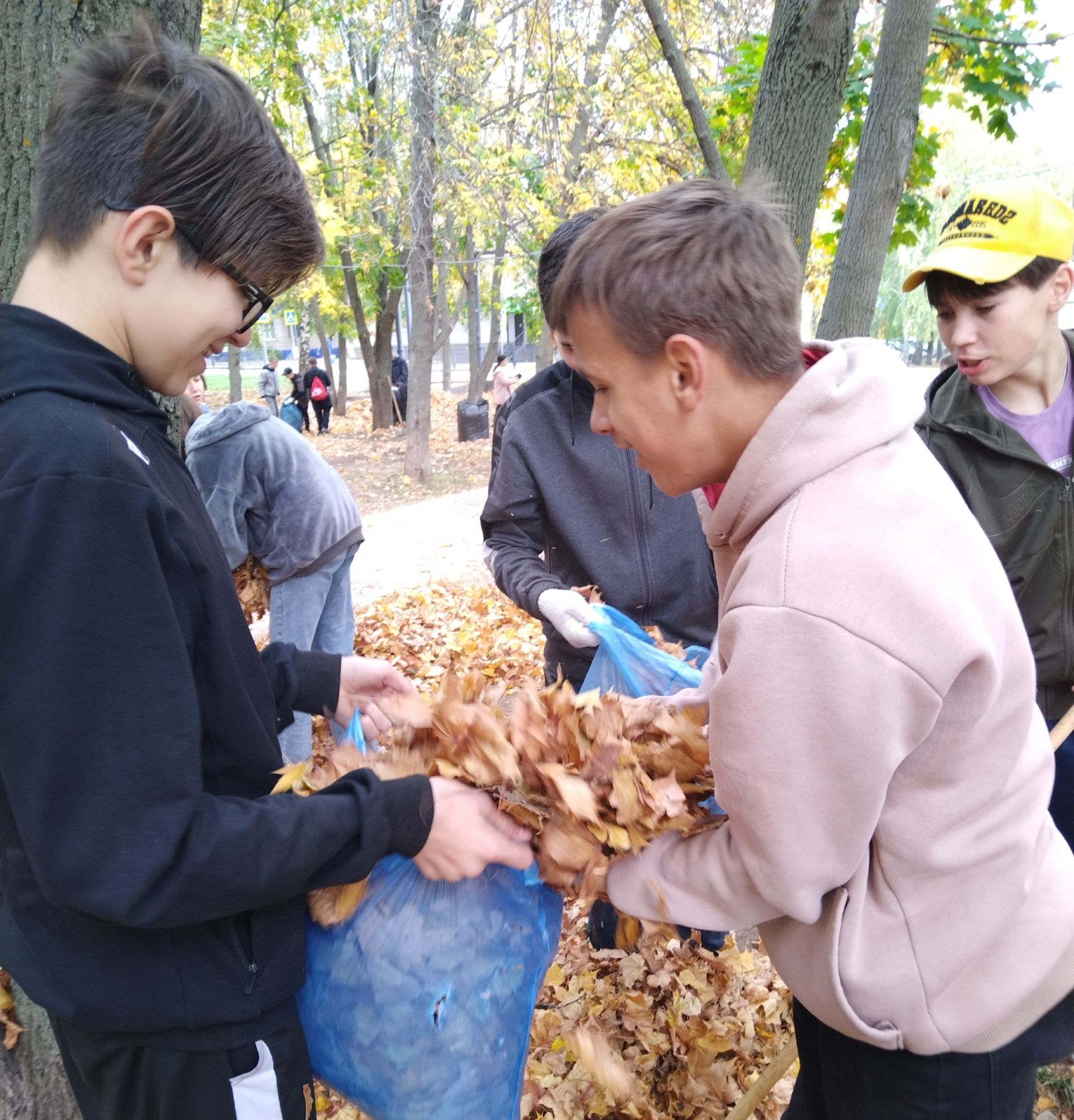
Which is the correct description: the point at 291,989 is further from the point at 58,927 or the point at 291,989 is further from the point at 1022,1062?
the point at 1022,1062

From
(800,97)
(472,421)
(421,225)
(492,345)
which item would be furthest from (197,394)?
(492,345)

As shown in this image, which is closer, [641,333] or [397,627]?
[641,333]

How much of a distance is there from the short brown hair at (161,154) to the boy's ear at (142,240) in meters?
0.02

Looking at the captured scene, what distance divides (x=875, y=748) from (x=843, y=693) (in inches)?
3.6

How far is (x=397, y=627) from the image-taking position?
7.07 m

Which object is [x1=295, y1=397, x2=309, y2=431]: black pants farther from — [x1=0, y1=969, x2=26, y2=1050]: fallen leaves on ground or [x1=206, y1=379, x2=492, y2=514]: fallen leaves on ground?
[x1=0, y1=969, x2=26, y2=1050]: fallen leaves on ground

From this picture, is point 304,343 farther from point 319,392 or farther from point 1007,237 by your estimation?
point 1007,237

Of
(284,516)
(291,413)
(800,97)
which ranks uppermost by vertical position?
(800,97)

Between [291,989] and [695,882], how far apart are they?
2.26ft

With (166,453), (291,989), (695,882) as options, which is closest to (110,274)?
(166,453)

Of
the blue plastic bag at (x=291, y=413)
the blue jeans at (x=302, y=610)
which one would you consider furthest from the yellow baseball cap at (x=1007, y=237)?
the blue plastic bag at (x=291, y=413)

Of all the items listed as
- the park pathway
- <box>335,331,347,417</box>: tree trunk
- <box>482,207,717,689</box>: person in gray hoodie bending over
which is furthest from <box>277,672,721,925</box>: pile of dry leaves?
<box>335,331,347,417</box>: tree trunk

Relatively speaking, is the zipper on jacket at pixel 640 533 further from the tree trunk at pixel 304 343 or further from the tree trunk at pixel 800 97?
the tree trunk at pixel 304 343

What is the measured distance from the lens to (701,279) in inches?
53.4
